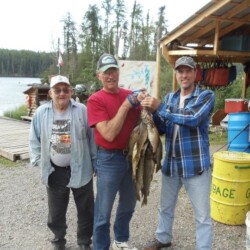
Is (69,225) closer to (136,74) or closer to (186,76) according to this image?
(186,76)

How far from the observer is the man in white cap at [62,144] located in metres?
3.37

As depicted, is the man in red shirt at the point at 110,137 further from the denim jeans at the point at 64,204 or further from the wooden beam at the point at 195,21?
the wooden beam at the point at 195,21

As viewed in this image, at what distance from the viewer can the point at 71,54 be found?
47.8 metres

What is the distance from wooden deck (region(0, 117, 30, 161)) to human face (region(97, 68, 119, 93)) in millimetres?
5431

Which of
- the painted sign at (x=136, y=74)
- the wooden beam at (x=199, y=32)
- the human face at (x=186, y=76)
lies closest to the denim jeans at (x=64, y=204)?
the human face at (x=186, y=76)

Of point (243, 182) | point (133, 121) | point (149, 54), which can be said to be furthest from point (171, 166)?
point (149, 54)

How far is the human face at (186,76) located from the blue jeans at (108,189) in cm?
81

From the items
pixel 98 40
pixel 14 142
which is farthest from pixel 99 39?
pixel 14 142

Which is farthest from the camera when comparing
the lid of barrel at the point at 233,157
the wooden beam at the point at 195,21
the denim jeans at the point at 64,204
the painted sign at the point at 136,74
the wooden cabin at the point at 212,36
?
the painted sign at the point at 136,74

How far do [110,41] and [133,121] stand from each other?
40.7m

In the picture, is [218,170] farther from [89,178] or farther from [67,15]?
[67,15]

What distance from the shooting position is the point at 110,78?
9.96 feet

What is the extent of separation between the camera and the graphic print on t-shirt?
3.38 m

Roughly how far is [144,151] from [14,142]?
7.08 metres
